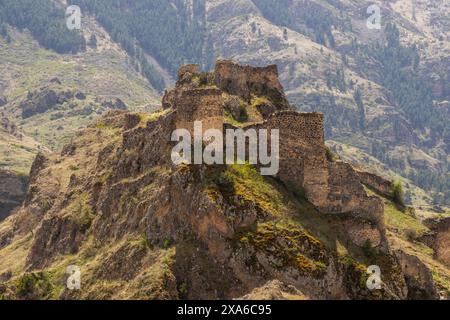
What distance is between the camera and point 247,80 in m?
88.8

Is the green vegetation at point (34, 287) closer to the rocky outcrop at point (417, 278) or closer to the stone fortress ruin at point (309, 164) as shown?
the stone fortress ruin at point (309, 164)

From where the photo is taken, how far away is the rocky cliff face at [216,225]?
203 ft

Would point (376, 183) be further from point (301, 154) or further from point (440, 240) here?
point (301, 154)

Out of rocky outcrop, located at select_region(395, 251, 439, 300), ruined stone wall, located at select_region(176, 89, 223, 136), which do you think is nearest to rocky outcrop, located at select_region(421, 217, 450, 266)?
rocky outcrop, located at select_region(395, 251, 439, 300)

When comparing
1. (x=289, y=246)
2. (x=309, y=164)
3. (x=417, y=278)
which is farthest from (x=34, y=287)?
(x=417, y=278)

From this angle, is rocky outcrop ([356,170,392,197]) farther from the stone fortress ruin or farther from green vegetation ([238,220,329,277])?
green vegetation ([238,220,329,277])

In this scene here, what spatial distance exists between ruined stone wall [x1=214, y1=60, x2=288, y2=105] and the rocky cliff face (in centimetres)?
24

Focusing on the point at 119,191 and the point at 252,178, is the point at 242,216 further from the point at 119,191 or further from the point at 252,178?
the point at 119,191

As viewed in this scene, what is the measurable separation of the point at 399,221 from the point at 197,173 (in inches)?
1236

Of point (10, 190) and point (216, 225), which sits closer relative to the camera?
point (216, 225)

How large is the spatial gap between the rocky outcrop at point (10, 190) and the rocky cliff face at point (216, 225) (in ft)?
173

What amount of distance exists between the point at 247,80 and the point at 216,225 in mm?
28720

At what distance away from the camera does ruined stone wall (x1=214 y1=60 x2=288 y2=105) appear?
283 feet

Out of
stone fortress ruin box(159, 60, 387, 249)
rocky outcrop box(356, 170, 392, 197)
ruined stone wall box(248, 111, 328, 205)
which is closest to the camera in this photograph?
stone fortress ruin box(159, 60, 387, 249)
